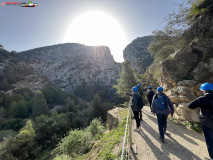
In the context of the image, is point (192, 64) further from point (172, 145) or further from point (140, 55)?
point (140, 55)

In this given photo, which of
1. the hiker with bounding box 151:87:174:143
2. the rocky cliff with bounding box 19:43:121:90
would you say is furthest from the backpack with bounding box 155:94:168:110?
the rocky cliff with bounding box 19:43:121:90

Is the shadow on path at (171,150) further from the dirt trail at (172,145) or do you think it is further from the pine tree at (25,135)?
the pine tree at (25,135)

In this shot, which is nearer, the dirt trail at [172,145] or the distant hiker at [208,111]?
the distant hiker at [208,111]

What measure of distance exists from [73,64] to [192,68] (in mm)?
80748

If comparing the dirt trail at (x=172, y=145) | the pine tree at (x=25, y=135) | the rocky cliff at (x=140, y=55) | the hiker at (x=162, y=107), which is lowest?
the pine tree at (x=25, y=135)

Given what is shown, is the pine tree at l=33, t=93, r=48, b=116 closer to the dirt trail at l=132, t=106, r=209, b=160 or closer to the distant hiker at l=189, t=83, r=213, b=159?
the dirt trail at l=132, t=106, r=209, b=160

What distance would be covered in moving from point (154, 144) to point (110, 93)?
49077 mm

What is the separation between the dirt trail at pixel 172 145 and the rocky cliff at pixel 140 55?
1642 inches

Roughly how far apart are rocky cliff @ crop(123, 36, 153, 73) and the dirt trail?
41.7 metres


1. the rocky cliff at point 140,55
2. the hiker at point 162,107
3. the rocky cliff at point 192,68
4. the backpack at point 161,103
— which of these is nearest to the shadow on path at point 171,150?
the hiker at point 162,107

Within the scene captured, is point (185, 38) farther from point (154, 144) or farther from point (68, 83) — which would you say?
point (68, 83)

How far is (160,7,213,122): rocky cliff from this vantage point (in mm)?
4613

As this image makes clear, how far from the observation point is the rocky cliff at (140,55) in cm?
4599

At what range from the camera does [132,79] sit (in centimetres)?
1759
